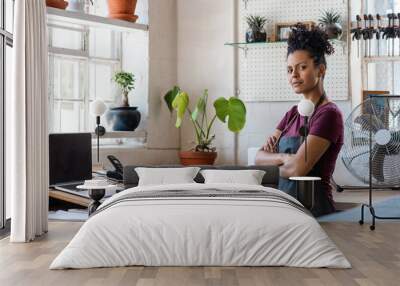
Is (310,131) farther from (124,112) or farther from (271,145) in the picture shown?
(124,112)

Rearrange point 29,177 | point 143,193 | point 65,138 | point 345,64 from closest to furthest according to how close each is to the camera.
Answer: point 143,193
point 29,177
point 65,138
point 345,64

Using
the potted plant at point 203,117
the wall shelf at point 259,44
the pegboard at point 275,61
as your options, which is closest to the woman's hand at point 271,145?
the potted plant at point 203,117

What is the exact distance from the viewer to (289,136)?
24.1 feet

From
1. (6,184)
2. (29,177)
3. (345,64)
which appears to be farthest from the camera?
(345,64)

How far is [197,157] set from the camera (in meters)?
7.86

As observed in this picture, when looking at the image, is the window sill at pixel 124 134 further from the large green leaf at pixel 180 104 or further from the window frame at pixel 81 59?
the large green leaf at pixel 180 104

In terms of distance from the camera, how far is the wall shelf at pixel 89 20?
724 centimetres

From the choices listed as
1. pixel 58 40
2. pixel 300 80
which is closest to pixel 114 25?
pixel 58 40

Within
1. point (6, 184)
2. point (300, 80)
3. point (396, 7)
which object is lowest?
point (6, 184)

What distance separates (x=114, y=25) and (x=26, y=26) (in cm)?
Answer: 245

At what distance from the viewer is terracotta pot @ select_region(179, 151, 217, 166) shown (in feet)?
25.7

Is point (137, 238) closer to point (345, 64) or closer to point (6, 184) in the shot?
point (6, 184)

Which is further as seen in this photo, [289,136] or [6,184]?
[289,136]

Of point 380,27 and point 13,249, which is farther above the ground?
point 380,27
